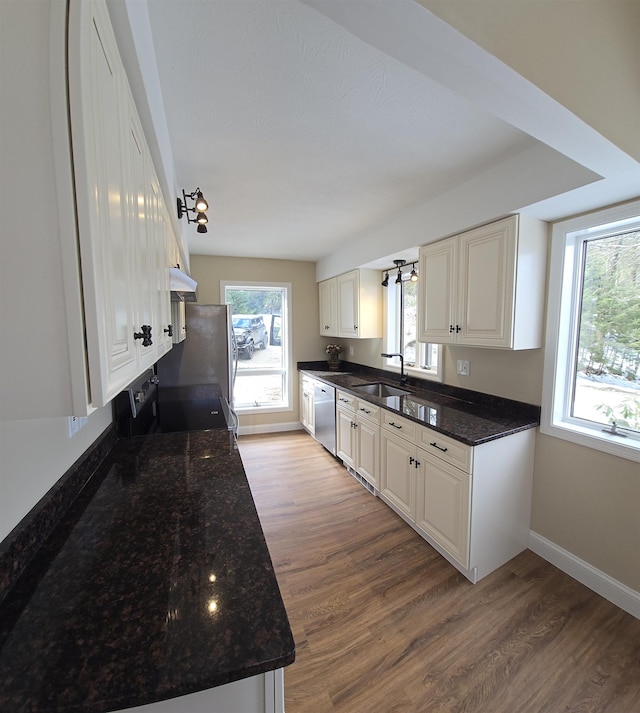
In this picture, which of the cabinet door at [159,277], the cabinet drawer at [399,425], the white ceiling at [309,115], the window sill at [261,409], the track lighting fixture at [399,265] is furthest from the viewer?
the window sill at [261,409]

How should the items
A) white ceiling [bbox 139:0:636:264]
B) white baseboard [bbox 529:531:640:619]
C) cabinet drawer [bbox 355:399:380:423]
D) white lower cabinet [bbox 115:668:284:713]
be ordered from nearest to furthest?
white lower cabinet [bbox 115:668:284:713]
white ceiling [bbox 139:0:636:264]
white baseboard [bbox 529:531:640:619]
cabinet drawer [bbox 355:399:380:423]

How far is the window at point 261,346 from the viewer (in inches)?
177

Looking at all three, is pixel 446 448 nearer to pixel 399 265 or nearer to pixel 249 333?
pixel 399 265

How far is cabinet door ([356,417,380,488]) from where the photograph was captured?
2729 millimetres

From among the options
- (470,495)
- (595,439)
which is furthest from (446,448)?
(595,439)

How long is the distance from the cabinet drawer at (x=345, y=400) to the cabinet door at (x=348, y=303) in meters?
0.81

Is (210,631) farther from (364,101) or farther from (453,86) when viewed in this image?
(364,101)

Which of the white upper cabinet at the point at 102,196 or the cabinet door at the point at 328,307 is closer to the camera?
the white upper cabinet at the point at 102,196

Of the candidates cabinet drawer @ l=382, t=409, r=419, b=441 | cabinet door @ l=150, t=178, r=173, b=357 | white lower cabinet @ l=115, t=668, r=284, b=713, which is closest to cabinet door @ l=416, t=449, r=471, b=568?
cabinet drawer @ l=382, t=409, r=419, b=441

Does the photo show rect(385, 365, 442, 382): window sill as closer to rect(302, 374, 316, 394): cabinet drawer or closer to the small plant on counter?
rect(302, 374, 316, 394): cabinet drawer

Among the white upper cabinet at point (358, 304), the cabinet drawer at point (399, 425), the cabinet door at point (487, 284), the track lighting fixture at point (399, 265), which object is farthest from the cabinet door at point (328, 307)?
the cabinet door at point (487, 284)

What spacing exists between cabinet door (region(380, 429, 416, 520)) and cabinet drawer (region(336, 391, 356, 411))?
0.52 metres

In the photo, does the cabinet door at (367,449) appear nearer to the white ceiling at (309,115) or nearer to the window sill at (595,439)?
the window sill at (595,439)

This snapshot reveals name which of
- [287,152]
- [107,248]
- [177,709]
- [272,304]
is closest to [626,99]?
[287,152]
